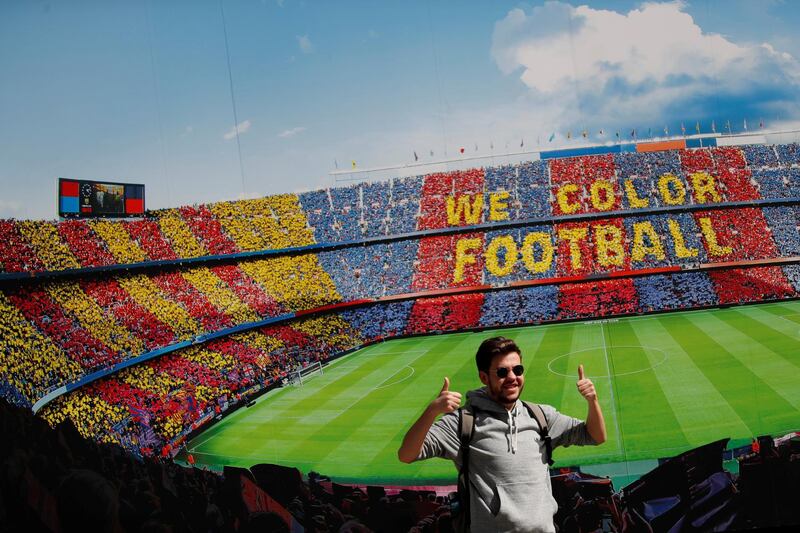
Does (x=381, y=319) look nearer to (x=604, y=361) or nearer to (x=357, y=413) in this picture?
(x=357, y=413)

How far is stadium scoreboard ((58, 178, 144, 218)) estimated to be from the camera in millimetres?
20394

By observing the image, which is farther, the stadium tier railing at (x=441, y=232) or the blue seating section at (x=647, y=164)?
the blue seating section at (x=647, y=164)

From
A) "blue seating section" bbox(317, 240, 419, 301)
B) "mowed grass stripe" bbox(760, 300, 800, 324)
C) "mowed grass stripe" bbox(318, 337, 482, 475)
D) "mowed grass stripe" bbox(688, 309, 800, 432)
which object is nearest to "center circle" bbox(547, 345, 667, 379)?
"mowed grass stripe" bbox(688, 309, 800, 432)

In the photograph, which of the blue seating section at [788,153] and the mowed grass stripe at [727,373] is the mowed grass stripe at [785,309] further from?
the blue seating section at [788,153]

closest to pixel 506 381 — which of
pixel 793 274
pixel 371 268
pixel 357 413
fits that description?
pixel 357 413

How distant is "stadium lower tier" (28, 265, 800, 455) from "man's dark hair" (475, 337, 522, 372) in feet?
48.8

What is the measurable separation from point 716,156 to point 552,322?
1688 cm

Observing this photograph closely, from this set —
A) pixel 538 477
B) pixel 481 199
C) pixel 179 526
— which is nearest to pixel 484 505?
pixel 538 477

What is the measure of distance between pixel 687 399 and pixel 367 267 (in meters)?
16.5

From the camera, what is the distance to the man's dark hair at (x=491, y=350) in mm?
2303

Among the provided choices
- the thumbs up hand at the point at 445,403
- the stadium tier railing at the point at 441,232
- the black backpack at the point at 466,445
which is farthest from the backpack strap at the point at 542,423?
the stadium tier railing at the point at 441,232

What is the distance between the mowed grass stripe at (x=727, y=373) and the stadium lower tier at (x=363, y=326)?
6.67 ft

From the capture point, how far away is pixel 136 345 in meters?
17.4

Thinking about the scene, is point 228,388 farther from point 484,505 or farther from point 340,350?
point 484,505
